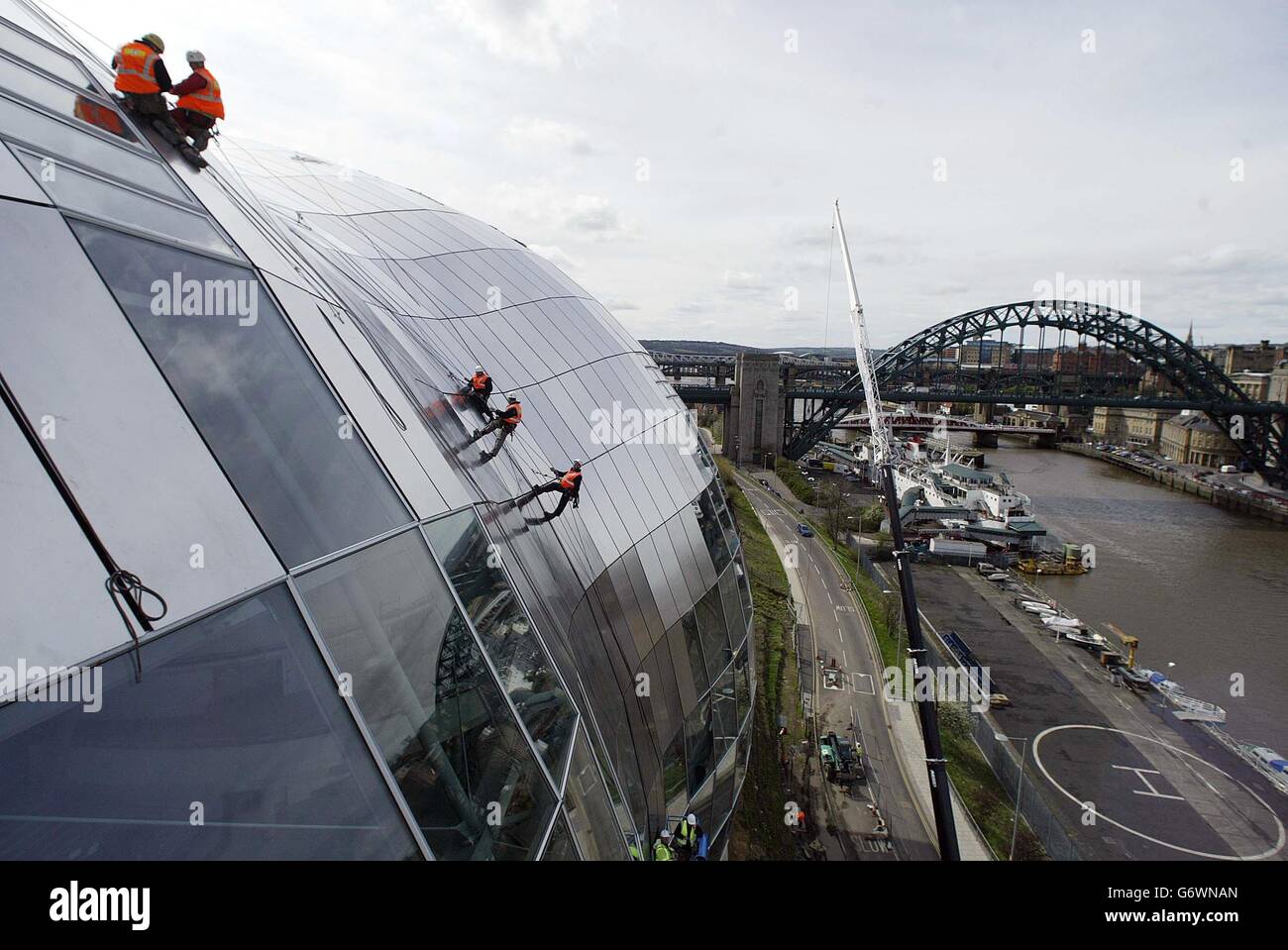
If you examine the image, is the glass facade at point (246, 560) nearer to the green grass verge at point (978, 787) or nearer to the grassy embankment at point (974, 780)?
the grassy embankment at point (974, 780)

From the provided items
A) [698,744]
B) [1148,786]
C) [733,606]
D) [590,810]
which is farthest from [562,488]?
[1148,786]

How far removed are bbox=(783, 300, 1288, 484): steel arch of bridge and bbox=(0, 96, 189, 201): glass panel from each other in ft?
358

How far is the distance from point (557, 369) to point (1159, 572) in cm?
6693

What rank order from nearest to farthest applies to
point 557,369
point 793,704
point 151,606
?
point 151,606
point 557,369
point 793,704

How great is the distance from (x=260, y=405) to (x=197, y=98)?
18.5ft

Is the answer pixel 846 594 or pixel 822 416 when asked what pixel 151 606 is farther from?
pixel 822 416

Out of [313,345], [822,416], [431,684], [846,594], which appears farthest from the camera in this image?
[822,416]

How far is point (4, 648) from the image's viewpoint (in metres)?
3.42

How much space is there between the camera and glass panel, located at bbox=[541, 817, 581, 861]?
653 cm

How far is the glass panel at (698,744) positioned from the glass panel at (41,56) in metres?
14.5

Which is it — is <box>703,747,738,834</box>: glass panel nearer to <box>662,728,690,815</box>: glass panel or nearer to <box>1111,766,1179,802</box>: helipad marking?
<box>662,728,690,815</box>: glass panel

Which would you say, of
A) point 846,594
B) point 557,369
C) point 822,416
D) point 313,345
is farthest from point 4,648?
point 822,416

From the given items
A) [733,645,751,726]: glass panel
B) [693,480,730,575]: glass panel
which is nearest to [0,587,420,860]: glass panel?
[693,480,730,575]: glass panel
